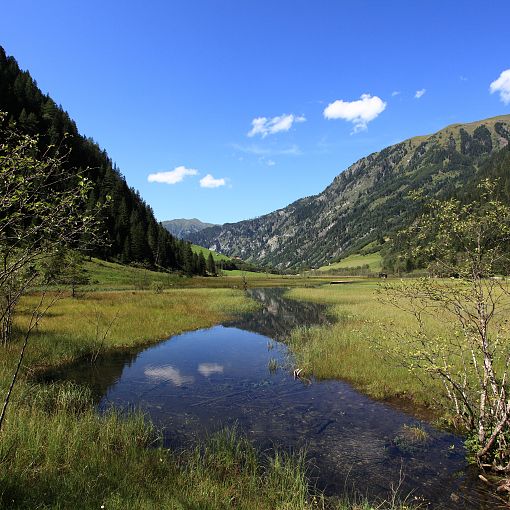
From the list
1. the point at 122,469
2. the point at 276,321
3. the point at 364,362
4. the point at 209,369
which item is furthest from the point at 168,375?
the point at 276,321

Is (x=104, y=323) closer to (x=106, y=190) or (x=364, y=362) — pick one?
(x=364, y=362)

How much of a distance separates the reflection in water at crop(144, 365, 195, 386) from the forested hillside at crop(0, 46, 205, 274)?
101219mm

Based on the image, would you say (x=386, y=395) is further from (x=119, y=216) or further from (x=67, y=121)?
(x=67, y=121)

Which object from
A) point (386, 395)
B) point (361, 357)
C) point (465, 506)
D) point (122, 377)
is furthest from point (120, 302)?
point (465, 506)

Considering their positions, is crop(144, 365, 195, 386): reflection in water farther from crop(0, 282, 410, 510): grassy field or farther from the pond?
crop(0, 282, 410, 510): grassy field

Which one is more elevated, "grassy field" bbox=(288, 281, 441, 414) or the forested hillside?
the forested hillside

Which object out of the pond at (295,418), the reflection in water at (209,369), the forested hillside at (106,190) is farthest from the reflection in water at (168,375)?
the forested hillside at (106,190)

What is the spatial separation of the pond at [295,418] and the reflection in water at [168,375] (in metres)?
0.06

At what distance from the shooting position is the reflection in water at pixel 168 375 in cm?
2312

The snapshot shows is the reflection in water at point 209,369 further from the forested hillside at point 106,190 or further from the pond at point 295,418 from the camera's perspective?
the forested hillside at point 106,190

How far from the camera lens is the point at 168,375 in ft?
79.4

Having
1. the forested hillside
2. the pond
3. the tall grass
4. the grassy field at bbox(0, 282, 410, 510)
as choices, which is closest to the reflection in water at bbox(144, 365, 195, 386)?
the pond

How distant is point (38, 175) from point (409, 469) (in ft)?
46.2

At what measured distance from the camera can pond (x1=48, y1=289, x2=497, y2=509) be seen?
11.8m
